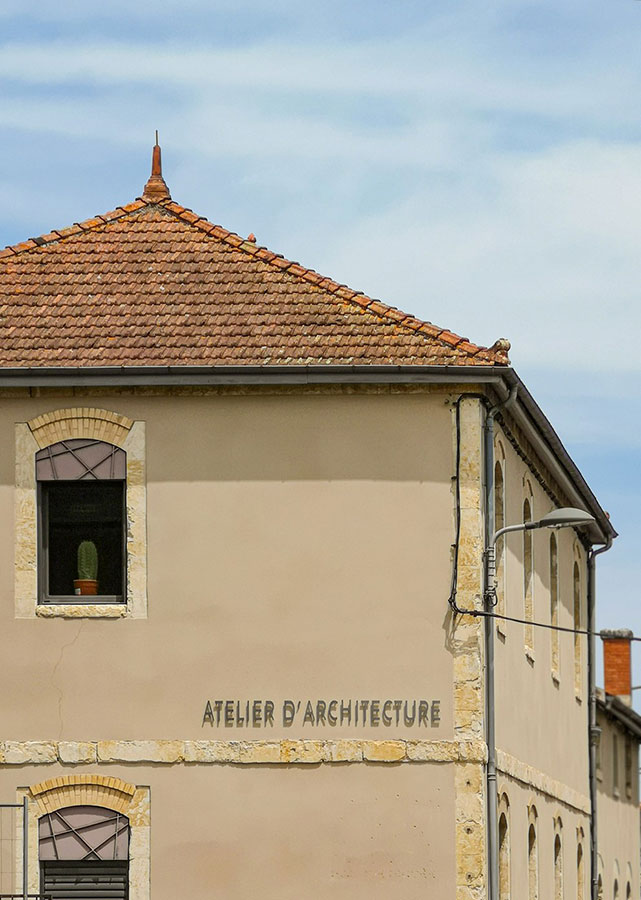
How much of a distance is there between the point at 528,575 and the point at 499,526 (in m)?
2.50

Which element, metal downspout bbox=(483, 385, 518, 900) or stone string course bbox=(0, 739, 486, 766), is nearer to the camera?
stone string course bbox=(0, 739, 486, 766)

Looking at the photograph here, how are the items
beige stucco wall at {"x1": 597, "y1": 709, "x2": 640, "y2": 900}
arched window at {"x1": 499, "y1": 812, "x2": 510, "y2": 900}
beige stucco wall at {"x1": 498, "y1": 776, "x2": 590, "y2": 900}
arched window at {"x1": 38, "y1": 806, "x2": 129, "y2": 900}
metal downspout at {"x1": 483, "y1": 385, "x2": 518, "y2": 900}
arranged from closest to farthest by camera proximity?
arched window at {"x1": 38, "y1": 806, "x2": 129, "y2": 900}
metal downspout at {"x1": 483, "y1": 385, "x2": 518, "y2": 900}
arched window at {"x1": 499, "y1": 812, "x2": 510, "y2": 900}
beige stucco wall at {"x1": 498, "y1": 776, "x2": 590, "y2": 900}
beige stucco wall at {"x1": 597, "y1": 709, "x2": 640, "y2": 900}

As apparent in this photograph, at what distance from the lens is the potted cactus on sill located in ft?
75.3

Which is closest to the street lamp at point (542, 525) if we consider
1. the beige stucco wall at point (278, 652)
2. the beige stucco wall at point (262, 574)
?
the beige stucco wall at point (278, 652)

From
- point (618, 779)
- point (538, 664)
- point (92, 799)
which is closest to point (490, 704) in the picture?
point (92, 799)

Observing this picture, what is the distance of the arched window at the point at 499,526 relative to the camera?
78.4 ft

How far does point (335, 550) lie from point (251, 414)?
5.53 feet

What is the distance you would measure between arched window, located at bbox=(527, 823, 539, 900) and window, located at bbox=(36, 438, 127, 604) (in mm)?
6630

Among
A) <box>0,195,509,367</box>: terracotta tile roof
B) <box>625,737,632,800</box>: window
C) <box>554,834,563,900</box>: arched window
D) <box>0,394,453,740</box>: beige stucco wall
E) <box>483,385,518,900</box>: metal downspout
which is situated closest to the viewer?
<box>0,394,453,740</box>: beige stucco wall

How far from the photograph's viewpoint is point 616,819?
40656mm

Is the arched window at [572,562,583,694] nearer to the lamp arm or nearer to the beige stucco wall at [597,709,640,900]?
the beige stucco wall at [597,709,640,900]

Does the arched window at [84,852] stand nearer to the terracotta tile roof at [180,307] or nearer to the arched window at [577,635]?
the terracotta tile roof at [180,307]

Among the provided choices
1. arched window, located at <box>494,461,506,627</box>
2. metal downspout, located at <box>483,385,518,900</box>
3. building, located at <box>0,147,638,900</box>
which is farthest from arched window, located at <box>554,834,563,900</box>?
metal downspout, located at <box>483,385,518,900</box>

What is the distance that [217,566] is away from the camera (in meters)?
22.8
